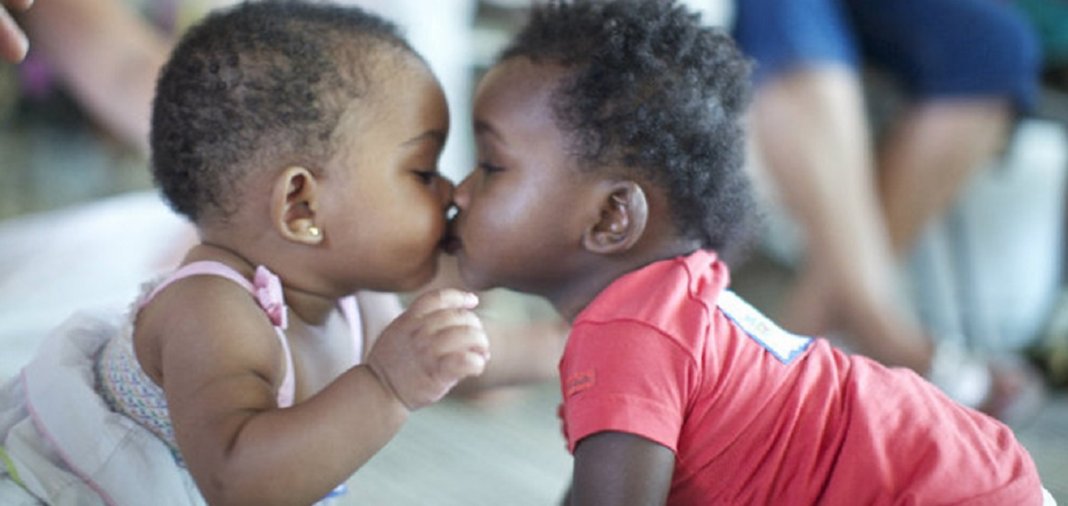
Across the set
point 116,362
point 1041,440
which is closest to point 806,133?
point 1041,440

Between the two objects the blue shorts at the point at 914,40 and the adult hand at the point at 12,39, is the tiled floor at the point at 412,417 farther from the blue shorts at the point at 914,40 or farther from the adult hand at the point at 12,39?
the blue shorts at the point at 914,40

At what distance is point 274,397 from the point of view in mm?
811

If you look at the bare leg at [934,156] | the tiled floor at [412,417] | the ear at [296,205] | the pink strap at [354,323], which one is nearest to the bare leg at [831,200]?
the bare leg at [934,156]

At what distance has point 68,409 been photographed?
0.89 m

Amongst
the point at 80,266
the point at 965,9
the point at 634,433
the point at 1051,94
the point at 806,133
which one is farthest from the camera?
the point at 1051,94

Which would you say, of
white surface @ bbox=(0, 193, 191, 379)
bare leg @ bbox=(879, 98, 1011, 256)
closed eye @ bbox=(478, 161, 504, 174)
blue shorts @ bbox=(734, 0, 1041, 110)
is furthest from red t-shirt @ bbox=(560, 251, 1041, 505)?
bare leg @ bbox=(879, 98, 1011, 256)

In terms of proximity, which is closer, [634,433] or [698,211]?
[634,433]

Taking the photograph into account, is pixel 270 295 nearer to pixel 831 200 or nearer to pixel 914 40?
pixel 831 200

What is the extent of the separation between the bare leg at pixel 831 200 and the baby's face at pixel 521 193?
94 centimetres

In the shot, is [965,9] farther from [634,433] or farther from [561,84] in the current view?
[634,433]

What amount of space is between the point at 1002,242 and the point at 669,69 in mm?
1309

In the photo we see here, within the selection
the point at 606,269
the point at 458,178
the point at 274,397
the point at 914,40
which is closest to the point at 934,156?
the point at 914,40

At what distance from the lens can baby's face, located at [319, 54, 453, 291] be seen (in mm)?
875

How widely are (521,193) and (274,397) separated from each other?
0.24 metres
